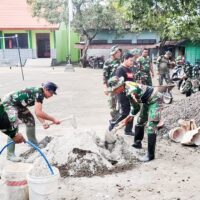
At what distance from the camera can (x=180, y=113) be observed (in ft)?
27.1

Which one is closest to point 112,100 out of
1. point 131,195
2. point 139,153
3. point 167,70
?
point 139,153

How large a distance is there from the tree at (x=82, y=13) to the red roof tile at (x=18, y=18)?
1852 millimetres

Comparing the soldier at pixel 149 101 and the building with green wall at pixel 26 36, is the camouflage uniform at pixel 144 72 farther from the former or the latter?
the building with green wall at pixel 26 36

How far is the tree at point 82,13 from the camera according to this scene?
2727 cm

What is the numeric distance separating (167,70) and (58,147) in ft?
28.9

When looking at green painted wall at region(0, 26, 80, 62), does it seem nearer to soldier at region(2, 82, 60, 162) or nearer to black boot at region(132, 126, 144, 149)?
black boot at region(132, 126, 144, 149)

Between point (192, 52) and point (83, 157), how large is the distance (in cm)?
2262

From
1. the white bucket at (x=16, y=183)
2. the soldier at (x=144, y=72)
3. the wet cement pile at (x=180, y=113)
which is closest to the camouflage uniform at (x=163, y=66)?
the soldier at (x=144, y=72)

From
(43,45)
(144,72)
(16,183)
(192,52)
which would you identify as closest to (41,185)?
(16,183)

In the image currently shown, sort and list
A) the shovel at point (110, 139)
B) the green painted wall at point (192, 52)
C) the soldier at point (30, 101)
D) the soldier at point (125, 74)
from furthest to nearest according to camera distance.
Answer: the green painted wall at point (192, 52)
the soldier at point (125, 74)
the shovel at point (110, 139)
the soldier at point (30, 101)

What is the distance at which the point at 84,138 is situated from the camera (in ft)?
19.4

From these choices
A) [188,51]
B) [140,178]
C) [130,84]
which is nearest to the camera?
[140,178]

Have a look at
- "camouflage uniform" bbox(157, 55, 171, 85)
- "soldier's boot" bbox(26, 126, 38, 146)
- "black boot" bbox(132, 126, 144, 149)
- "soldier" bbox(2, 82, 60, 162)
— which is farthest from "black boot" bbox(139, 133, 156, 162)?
"camouflage uniform" bbox(157, 55, 171, 85)

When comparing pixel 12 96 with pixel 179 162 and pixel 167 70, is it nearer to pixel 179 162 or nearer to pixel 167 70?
pixel 179 162
